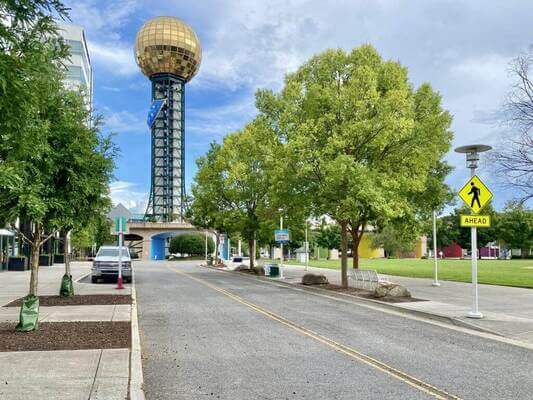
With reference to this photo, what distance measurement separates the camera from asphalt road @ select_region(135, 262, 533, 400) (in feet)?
23.6

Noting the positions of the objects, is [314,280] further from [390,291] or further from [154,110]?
[154,110]

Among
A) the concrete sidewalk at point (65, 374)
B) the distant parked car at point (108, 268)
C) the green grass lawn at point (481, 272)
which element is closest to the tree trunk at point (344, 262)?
the green grass lawn at point (481, 272)

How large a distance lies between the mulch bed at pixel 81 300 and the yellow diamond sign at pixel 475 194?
11.1 m

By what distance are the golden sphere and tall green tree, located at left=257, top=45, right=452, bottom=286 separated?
84489mm

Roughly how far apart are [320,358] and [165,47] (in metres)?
103

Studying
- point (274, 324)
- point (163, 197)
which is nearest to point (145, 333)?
point (274, 324)

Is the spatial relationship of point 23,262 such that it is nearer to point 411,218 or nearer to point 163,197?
→ point 411,218

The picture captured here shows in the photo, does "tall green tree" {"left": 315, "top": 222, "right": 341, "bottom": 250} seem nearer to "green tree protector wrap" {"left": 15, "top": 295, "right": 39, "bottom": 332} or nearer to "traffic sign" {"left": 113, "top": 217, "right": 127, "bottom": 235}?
"traffic sign" {"left": 113, "top": 217, "right": 127, "bottom": 235}

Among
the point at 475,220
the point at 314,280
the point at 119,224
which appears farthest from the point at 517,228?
the point at 475,220

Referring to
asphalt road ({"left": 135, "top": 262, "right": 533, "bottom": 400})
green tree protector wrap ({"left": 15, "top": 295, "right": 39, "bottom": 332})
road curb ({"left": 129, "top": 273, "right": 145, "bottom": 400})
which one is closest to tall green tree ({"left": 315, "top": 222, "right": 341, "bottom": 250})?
asphalt road ({"left": 135, "top": 262, "right": 533, "bottom": 400})

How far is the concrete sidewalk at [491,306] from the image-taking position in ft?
42.4

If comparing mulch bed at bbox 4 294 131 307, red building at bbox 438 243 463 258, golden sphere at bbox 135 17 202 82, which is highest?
golden sphere at bbox 135 17 202 82

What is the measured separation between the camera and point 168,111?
112 m

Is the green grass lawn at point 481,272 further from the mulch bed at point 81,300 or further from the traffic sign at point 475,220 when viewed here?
the mulch bed at point 81,300
